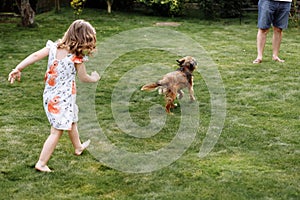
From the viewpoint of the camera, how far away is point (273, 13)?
6.90 m

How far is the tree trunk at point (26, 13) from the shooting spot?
1013 cm

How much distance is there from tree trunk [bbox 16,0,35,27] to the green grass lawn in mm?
2351

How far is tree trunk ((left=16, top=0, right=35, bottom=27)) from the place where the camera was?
10.1m

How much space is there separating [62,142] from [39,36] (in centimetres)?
584

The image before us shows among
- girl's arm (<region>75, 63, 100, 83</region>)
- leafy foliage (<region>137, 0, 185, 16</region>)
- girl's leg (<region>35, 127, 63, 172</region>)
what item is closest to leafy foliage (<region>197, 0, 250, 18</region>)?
leafy foliage (<region>137, 0, 185, 16</region>)

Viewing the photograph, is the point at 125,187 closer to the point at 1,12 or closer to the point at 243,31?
the point at 243,31

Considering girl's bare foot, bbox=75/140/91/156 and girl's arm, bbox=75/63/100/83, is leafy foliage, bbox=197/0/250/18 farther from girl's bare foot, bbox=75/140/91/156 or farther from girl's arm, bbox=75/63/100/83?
girl's arm, bbox=75/63/100/83

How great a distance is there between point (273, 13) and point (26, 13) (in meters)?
5.70

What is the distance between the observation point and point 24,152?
12.7 feet

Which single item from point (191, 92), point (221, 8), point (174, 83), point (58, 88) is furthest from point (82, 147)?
point (221, 8)

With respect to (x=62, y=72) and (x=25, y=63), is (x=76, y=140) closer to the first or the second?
(x=62, y=72)

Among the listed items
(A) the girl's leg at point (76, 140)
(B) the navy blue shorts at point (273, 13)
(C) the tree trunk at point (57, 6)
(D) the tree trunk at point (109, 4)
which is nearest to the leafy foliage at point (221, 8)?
(D) the tree trunk at point (109, 4)

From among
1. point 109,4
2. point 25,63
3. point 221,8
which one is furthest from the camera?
point 109,4

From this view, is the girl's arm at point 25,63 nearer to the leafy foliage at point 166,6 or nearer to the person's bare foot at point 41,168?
the person's bare foot at point 41,168
